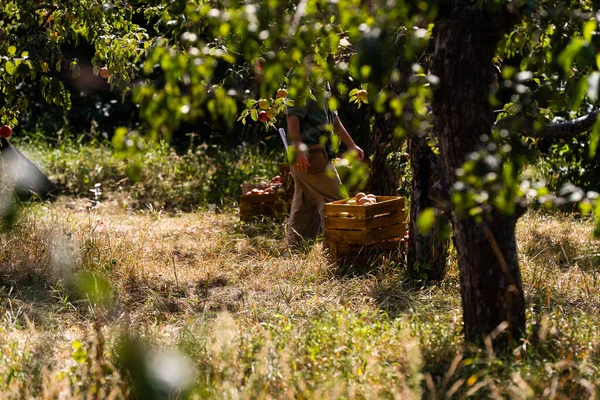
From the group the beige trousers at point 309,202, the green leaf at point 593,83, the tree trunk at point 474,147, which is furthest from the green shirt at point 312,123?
the green leaf at point 593,83

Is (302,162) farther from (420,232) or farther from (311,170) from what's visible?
(420,232)

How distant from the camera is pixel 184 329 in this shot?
3.92 meters

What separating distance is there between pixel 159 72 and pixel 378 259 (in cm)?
600

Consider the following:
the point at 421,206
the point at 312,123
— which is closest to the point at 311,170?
the point at 312,123

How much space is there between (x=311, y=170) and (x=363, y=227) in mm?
751

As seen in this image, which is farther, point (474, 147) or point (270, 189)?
point (270, 189)

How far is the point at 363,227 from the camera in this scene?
5.23 meters

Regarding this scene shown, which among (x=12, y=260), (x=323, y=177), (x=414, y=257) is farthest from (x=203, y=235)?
(x=414, y=257)

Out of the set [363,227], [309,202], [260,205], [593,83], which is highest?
[593,83]

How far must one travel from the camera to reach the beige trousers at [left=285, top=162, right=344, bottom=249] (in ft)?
19.2

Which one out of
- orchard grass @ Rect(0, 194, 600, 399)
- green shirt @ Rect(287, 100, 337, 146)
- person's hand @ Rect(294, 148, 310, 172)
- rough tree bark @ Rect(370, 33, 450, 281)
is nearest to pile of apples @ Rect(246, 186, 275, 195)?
orchard grass @ Rect(0, 194, 600, 399)

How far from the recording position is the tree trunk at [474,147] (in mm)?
3182

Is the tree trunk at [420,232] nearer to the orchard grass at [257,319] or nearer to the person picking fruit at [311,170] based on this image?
the orchard grass at [257,319]

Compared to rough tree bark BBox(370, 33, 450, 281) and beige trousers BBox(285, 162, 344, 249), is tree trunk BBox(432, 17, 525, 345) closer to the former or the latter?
rough tree bark BBox(370, 33, 450, 281)
